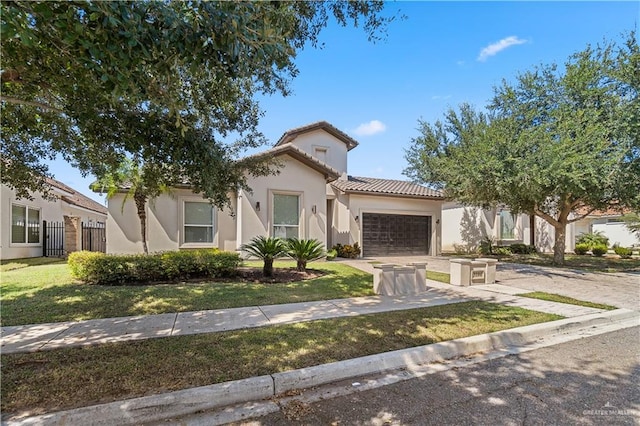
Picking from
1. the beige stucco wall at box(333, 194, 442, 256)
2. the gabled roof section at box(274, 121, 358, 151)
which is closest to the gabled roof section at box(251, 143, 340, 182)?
the beige stucco wall at box(333, 194, 442, 256)

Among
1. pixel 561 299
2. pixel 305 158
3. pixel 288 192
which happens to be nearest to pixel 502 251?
pixel 561 299

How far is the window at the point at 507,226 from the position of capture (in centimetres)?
2325

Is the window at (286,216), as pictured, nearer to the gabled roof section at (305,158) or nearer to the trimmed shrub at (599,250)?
the gabled roof section at (305,158)

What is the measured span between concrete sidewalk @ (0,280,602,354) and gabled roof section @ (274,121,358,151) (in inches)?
648

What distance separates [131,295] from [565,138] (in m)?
14.5

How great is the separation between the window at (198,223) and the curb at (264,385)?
11793mm

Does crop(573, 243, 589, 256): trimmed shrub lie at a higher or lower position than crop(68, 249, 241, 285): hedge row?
lower

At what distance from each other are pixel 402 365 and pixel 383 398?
2.91 ft

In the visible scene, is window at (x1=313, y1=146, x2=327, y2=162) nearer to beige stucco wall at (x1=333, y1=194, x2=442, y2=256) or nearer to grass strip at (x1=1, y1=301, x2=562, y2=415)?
beige stucco wall at (x1=333, y1=194, x2=442, y2=256)

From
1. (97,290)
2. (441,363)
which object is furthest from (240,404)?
(97,290)

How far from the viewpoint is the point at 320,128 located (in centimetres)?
2316

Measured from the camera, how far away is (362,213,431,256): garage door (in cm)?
1841

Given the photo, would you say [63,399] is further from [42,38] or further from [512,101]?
[512,101]

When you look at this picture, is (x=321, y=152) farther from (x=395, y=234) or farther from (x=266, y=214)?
(x=266, y=214)
